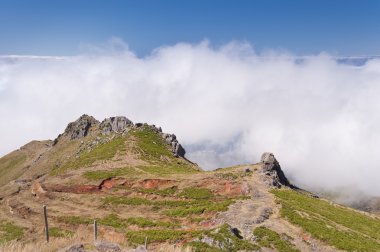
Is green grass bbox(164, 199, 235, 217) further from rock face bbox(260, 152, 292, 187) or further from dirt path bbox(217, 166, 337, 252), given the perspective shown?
rock face bbox(260, 152, 292, 187)

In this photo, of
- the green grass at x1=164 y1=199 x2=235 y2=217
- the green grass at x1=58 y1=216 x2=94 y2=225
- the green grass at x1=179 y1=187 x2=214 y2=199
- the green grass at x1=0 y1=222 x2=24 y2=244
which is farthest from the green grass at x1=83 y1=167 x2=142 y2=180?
the green grass at x1=0 y1=222 x2=24 y2=244

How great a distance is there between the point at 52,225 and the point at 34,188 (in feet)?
90.0

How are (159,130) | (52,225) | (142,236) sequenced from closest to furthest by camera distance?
(142,236) → (52,225) → (159,130)

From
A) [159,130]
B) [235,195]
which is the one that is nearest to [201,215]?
[235,195]

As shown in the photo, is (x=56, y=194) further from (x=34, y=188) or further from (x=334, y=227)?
(x=334, y=227)

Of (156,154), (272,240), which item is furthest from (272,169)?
(272,240)

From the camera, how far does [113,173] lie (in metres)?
94.6

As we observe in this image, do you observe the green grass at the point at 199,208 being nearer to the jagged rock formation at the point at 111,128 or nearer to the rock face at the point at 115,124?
the jagged rock formation at the point at 111,128

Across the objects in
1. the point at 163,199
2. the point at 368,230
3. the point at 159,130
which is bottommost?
the point at 368,230

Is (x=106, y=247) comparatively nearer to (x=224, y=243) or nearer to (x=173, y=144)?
(x=224, y=243)

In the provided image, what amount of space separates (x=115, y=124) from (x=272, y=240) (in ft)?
349

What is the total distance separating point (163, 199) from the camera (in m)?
81.1

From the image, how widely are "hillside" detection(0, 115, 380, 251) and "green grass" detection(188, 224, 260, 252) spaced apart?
0.13 m

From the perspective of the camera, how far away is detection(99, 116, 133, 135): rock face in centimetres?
14955
